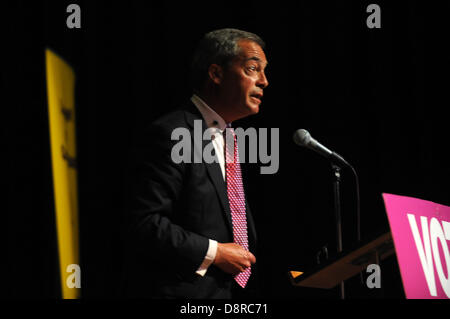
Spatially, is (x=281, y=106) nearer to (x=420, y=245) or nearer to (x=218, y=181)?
(x=218, y=181)

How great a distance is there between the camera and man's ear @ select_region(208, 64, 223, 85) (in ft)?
7.30

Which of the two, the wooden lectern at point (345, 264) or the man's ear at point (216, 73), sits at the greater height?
the man's ear at point (216, 73)

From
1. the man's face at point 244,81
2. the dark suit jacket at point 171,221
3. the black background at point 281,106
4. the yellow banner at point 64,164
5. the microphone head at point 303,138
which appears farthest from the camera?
the black background at point 281,106

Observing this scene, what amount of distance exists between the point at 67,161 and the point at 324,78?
61.3 inches

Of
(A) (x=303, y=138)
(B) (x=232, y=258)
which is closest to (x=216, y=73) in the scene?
(A) (x=303, y=138)

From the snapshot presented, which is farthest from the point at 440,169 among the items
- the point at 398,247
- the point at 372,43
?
the point at 398,247

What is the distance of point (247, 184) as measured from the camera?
3178 millimetres

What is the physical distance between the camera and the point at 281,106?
318 centimetres

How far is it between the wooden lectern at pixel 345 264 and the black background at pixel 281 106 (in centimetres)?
124

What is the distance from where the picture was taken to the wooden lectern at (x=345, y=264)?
5.28ft

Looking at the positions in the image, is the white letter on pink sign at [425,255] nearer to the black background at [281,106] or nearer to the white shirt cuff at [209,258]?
the white shirt cuff at [209,258]

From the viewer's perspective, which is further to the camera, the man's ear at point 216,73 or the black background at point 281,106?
the black background at point 281,106

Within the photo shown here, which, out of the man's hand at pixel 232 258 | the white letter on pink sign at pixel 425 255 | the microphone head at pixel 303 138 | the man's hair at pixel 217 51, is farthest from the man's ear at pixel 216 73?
the white letter on pink sign at pixel 425 255

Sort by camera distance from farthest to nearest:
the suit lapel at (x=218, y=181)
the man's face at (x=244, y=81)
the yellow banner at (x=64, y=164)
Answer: the yellow banner at (x=64, y=164) → the man's face at (x=244, y=81) → the suit lapel at (x=218, y=181)
